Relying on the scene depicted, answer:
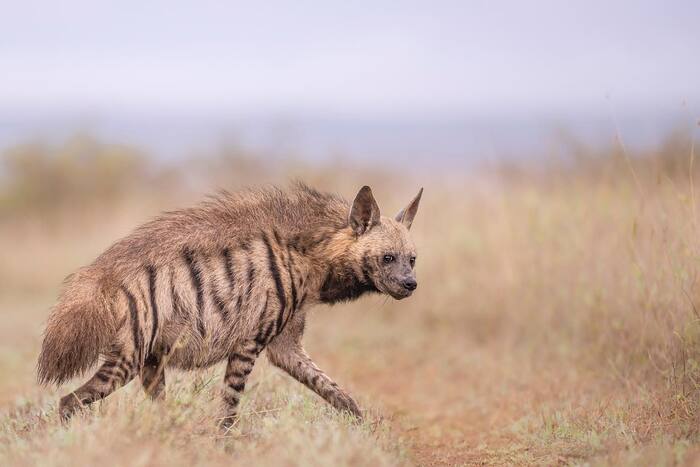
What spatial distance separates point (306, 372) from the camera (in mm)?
5762

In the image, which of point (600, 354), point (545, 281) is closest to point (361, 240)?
point (600, 354)

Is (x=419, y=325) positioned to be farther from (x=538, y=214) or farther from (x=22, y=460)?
(x=22, y=460)

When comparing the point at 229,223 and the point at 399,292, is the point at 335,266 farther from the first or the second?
the point at 229,223

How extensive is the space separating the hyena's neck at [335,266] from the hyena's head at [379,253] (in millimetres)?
36

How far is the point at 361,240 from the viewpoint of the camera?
576 centimetres

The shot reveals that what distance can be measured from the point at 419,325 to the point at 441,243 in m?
1.00

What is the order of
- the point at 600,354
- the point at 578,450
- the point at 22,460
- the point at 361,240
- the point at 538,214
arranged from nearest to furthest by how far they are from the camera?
the point at 22,460 → the point at 578,450 → the point at 361,240 → the point at 600,354 → the point at 538,214

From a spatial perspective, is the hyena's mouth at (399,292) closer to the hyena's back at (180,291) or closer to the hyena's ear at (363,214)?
the hyena's ear at (363,214)

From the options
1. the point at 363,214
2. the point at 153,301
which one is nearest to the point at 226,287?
the point at 153,301

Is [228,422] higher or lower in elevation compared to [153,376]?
lower

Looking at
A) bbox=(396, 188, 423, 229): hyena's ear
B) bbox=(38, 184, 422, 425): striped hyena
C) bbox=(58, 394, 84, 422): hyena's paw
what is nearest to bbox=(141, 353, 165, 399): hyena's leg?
bbox=(38, 184, 422, 425): striped hyena

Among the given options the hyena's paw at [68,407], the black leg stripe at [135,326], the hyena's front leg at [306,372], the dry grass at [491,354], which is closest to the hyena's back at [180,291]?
the black leg stripe at [135,326]

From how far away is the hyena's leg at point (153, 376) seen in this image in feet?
17.4

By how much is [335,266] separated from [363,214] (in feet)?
1.17
